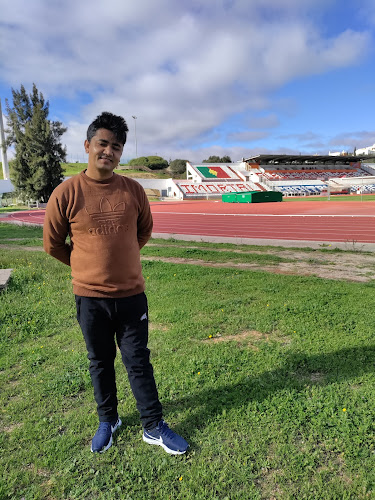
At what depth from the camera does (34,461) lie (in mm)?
2217

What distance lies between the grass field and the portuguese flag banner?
61.8 meters

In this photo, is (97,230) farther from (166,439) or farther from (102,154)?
(166,439)

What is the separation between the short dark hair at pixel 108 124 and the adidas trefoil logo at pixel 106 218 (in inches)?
17.4

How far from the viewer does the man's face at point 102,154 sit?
2.15 meters

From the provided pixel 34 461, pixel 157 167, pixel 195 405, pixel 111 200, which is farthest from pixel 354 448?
pixel 157 167

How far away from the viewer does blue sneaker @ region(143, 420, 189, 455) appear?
224 cm

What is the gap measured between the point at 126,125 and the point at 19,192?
4510 cm

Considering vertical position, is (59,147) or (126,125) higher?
(59,147)

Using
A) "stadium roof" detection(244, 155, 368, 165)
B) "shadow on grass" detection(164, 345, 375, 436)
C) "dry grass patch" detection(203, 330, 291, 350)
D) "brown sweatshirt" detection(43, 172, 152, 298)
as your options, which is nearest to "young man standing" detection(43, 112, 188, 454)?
"brown sweatshirt" detection(43, 172, 152, 298)

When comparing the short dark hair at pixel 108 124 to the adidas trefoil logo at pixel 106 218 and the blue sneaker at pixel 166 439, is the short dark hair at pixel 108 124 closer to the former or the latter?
the adidas trefoil logo at pixel 106 218

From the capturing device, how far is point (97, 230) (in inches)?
84.5

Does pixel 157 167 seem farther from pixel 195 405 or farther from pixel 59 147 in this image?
pixel 195 405

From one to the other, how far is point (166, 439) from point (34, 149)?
4356cm

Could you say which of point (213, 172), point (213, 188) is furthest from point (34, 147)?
point (213, 172)
